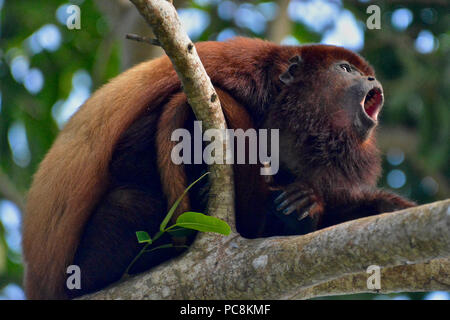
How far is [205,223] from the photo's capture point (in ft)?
10.3

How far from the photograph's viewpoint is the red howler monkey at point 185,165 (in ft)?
12.0

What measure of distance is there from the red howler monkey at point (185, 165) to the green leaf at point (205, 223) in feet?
1.10

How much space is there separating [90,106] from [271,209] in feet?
4.95

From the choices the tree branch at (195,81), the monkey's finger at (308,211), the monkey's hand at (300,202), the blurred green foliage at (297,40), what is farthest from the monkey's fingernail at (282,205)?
the blurred green foliage at (297,40)

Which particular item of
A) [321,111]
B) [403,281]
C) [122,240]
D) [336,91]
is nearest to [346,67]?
[336,91]

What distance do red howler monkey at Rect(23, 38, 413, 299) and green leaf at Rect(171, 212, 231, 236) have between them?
34 centimetres

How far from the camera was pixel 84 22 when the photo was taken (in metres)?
8.84

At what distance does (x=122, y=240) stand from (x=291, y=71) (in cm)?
169

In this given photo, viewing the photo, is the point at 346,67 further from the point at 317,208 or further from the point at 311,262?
the point at 311,262

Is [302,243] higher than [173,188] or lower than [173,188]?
lower

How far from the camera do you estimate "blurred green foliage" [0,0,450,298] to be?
7.58 m

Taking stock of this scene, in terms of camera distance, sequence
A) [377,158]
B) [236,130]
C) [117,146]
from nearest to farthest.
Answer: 1. [236,130]
2. [117,146]
3. [377,158]

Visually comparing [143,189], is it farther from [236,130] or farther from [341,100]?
[341,100]
